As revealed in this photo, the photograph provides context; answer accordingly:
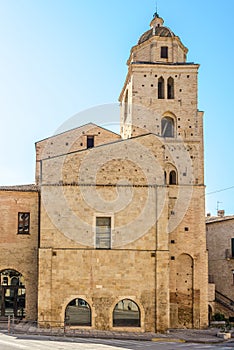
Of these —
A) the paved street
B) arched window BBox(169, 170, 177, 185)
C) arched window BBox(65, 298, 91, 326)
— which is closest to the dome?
arched window BBox(169, 170, 177, 185)

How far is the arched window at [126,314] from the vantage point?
26.1 m

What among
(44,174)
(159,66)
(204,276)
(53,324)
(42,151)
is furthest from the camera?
(42,151)

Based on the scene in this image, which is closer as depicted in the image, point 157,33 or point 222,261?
point 157,33

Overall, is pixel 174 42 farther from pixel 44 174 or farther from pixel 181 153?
pixel 44 174

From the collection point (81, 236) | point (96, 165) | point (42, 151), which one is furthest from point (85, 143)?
point (81, 236)

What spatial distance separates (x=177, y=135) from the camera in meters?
31.8

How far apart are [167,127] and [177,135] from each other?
39.9 inches

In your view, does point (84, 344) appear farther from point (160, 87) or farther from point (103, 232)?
point (160, 87)

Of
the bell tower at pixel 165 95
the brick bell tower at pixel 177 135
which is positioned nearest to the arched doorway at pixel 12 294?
the brick bell tower at pixel 177 135

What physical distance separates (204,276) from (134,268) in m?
5.71

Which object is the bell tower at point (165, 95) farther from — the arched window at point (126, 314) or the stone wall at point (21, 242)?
the arched window at point (126, 314)

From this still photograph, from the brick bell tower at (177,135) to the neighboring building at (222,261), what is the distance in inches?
226

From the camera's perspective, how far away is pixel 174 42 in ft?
107

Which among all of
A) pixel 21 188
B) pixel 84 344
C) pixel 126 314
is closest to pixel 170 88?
pixel 21 188
